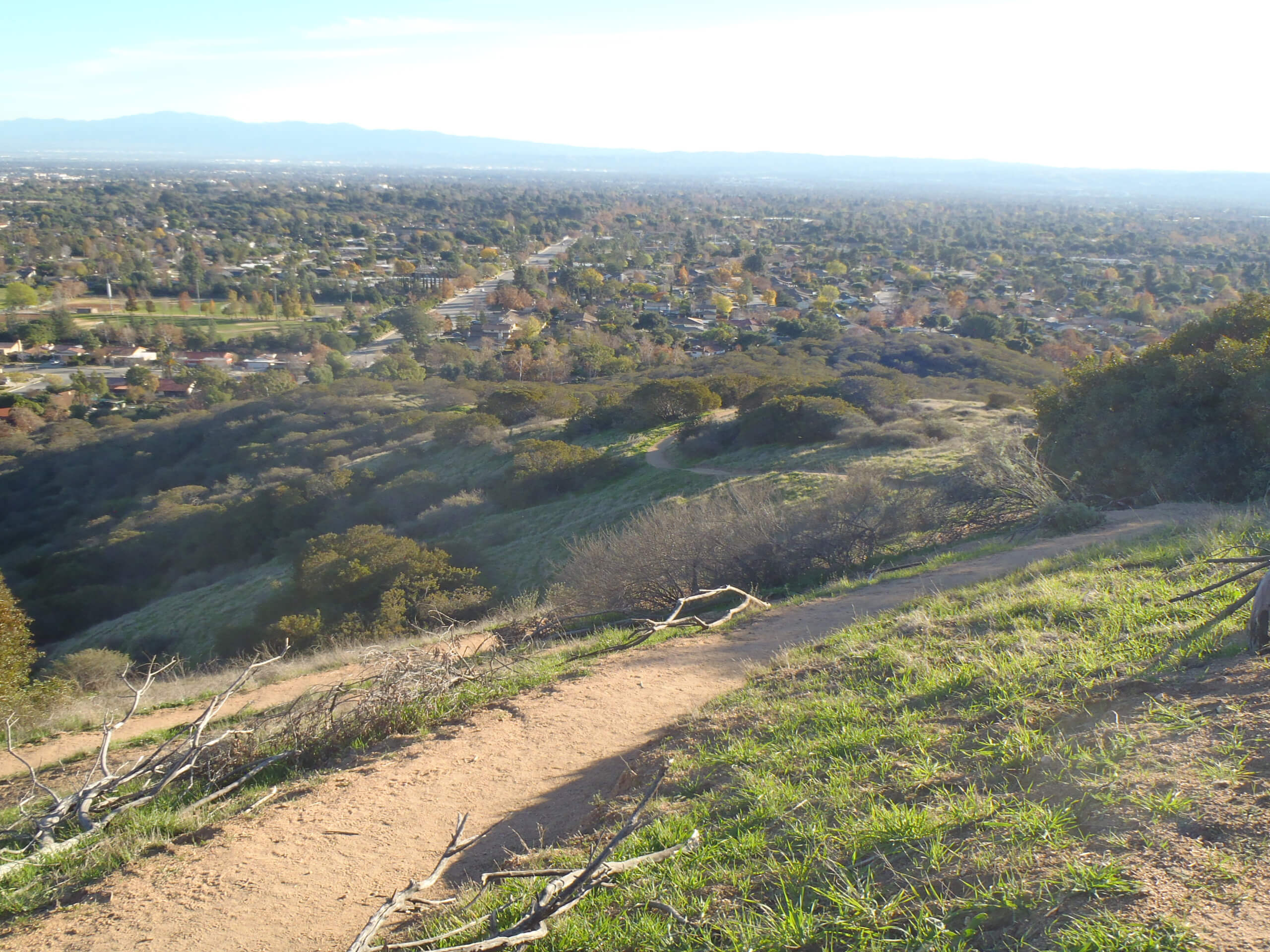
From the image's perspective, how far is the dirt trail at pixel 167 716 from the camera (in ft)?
25.0

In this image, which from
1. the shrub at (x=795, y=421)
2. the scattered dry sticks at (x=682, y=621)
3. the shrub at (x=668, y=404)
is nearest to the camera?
the scattered dry sticks at (x=682, y=621)

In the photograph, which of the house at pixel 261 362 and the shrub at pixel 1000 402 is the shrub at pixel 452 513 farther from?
the house at pixel 261 362

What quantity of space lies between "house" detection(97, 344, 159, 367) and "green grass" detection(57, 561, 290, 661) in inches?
1296

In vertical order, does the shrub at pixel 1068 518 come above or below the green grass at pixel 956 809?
below

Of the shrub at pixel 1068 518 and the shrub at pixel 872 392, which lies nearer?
the shrub at pixel 1068 518

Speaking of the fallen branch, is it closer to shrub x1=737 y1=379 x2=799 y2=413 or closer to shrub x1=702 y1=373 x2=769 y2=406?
shrub x1=737 y1=379 x2=799 y2=413

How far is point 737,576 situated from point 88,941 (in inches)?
303

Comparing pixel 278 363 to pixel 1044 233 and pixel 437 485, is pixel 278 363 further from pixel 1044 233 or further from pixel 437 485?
pixel 1044 233

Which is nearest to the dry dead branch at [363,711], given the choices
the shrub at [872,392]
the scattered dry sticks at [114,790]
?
the scattered dry sticks at [114,790]

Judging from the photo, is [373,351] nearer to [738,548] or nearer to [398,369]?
[398,369]

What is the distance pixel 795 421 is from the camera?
21703 millimetres

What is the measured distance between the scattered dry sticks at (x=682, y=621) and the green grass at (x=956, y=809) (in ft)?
7.74

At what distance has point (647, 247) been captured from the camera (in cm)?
9756

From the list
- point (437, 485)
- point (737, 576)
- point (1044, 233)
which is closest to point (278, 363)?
point (437, 485)
